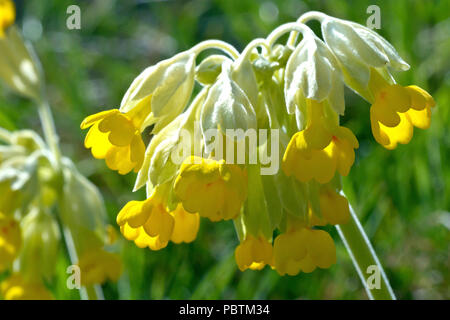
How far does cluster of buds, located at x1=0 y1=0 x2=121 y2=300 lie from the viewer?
81.3 inches

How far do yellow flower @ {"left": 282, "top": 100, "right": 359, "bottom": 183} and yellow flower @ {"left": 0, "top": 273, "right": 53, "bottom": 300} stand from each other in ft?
3.89

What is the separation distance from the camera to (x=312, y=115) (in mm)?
1458

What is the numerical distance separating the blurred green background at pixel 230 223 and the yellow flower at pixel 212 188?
3.33 ft

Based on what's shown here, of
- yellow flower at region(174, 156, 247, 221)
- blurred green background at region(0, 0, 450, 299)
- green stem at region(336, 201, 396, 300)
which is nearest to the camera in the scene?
yellow flower at region(174, 156, 247, 221)

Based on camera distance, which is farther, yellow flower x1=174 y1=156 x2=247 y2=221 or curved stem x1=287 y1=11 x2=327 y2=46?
curved stem x1=287 y1=11 x2=327 y2=46

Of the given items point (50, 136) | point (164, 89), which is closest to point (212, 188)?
point (164, 89)

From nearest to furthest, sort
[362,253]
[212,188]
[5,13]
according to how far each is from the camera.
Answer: [212,188] < [362,253] < [5,13]

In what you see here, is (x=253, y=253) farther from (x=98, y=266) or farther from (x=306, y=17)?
(x=98, y=266)

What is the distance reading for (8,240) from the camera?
2080 mm

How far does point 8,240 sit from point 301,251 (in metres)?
0.99

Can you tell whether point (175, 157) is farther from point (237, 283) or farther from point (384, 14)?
point (384, 14)

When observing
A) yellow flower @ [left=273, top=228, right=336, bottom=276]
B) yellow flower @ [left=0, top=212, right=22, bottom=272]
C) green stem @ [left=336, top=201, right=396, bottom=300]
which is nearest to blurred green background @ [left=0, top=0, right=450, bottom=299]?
yellow flower @ [left=0, top=212, right=22, bottom=272]

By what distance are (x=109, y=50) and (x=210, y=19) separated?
2.05 feet

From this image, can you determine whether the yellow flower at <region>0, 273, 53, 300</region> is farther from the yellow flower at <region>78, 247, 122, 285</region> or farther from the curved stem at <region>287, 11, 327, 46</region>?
the curved stem at <region>287, 11, 327, 46</region>
